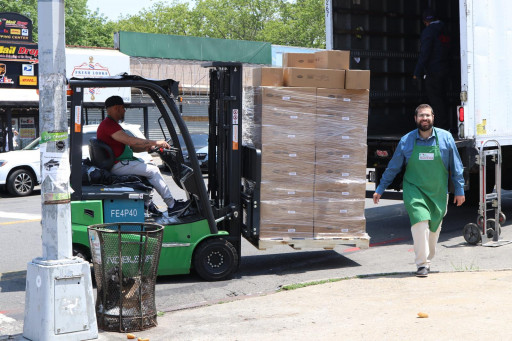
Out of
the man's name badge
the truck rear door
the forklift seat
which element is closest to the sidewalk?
the man's name badge

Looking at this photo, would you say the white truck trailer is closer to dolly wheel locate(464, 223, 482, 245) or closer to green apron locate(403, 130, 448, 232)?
dolly wheel locate(464, 223, 482, 245)

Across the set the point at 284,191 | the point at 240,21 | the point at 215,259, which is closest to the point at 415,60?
the point at 284,191

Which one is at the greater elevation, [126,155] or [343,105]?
[343,105]

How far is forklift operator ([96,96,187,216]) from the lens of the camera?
26.0ft

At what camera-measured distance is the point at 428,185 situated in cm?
794

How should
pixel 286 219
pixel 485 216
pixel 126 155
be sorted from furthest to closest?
pixel 485 216
pixel 286 219
pixel 126 155

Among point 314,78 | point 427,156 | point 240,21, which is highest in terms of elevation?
point 240,21

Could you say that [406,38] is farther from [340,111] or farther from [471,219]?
[340,111]

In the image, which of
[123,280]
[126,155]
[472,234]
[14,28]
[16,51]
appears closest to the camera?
[123,280]

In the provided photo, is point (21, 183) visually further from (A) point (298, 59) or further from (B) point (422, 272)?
(B) point (422, 272)

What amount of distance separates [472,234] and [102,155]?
5.20 meters

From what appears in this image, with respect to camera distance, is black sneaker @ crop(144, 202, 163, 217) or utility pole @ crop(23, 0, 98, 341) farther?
black sneaker @ crop(144, 202, 163, 217)

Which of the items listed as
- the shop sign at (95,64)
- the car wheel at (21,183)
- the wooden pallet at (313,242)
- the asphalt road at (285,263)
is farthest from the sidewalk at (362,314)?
the shop sign at (95,64)

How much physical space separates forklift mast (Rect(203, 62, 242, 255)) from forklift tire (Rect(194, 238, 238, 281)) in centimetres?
17
